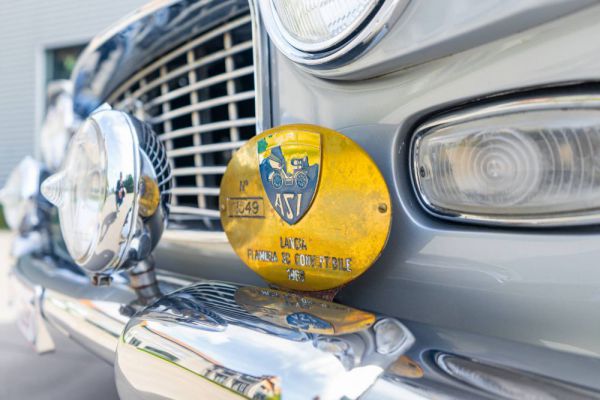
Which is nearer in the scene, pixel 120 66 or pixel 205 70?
pixel 205 70

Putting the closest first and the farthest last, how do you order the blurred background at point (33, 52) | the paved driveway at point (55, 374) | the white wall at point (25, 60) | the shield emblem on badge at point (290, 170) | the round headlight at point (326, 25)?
the round headlight at point (326, 25)
the shield emblem on badge at point (290, 170)
the paved driveway at point (55, 374)
the blurred background at point (33, 52)
the white wall at point (25, 60)

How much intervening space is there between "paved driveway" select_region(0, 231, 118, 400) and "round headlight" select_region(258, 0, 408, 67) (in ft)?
3.45

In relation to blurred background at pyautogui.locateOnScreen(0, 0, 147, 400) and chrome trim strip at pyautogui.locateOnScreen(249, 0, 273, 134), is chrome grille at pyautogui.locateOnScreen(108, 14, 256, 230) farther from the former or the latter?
blurred background at pyautogui.locateOnScreen(0, 0, 147, 400)

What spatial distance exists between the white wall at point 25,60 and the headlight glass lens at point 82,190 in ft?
24.2

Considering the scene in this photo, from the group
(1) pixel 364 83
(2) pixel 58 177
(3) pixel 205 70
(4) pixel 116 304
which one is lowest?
(4) pixel 116 304

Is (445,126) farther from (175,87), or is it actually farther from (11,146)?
(11,146)

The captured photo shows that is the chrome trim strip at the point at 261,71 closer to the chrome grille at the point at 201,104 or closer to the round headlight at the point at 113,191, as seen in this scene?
the chrome grille at the point at 201,104

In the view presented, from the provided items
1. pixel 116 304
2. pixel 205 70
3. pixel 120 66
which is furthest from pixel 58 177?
pixel 120 66

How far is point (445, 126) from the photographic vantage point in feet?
2.10

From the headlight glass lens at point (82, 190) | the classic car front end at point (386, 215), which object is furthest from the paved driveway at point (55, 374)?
the classic car front end at point (386, 215)

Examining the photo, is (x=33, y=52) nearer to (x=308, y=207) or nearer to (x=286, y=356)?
(x=308, y=207)

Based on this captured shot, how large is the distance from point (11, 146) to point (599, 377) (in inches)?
369

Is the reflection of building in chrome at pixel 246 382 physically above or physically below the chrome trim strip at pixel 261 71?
below

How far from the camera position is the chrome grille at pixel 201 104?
1.05m
